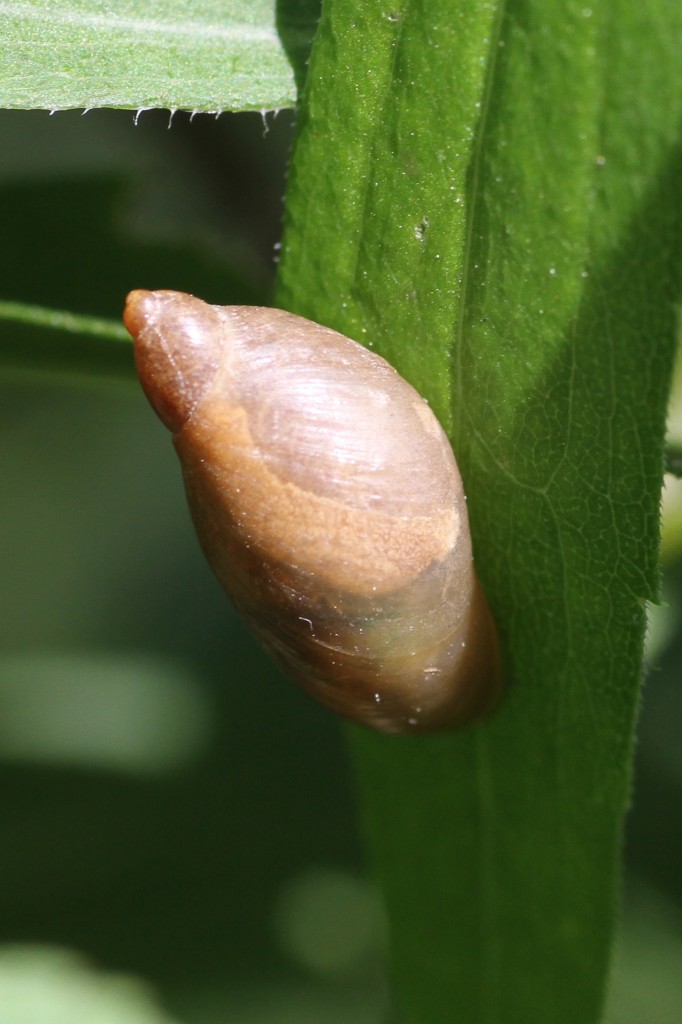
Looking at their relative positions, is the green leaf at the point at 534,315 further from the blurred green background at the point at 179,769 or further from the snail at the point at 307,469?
the blurred green background at the point at 179,769

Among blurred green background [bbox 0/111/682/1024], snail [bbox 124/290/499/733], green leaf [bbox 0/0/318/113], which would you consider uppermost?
green leaf [bbox 0/0/318/113]

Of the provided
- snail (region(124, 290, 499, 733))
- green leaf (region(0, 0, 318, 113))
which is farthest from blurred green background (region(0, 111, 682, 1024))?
snail (region(124, 290, 499, 733))

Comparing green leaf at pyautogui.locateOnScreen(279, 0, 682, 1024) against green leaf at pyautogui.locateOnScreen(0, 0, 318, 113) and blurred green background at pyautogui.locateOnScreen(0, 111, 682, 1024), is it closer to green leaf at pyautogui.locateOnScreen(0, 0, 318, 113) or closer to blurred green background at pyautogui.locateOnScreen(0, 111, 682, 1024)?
green leaf at pyautogui.locateOnScreen(0, 0, 318, 113)

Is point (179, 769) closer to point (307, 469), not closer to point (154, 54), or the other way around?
point (307, 469)

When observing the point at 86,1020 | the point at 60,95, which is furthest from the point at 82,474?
the point at 60,95

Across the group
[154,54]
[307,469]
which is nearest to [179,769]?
[307,469]

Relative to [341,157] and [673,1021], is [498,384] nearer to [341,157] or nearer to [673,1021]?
[341,157]
